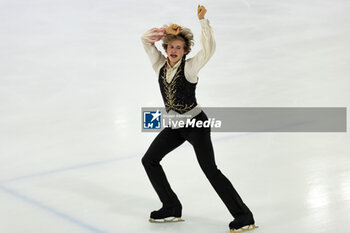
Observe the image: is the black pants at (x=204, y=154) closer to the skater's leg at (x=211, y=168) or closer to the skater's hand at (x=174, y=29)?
the skater's leg at (x=211, y=168)

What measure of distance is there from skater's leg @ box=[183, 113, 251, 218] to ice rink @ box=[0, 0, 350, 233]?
0.67ft

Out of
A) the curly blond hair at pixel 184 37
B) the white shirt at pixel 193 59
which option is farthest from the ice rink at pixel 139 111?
the curly blond hair at pixel 184 37

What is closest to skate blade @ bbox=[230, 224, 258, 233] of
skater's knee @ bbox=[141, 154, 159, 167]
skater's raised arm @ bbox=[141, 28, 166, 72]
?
skater's knee @ bbox=[141, 154, 159, 167]

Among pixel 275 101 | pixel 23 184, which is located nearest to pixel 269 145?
pixel 275 101

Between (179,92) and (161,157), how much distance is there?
0.47m

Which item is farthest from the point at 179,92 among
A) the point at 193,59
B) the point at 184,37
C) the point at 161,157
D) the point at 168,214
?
the point at 168,214

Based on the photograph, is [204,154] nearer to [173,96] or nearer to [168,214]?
[173,96]

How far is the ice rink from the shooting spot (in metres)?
4.26

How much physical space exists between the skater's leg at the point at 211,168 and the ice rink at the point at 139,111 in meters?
0.21

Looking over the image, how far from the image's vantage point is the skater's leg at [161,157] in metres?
3.93

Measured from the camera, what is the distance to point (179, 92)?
376 centimetres

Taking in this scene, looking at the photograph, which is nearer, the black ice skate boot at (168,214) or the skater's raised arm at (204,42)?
the skater's raised arm at (204,42)

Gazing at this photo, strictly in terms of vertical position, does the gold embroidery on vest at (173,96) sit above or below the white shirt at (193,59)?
below

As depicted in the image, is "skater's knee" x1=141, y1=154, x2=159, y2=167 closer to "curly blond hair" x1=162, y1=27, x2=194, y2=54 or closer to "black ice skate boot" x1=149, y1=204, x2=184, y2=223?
"black ice skate boot" x1=149, y1=204, x2=184, y2=223
